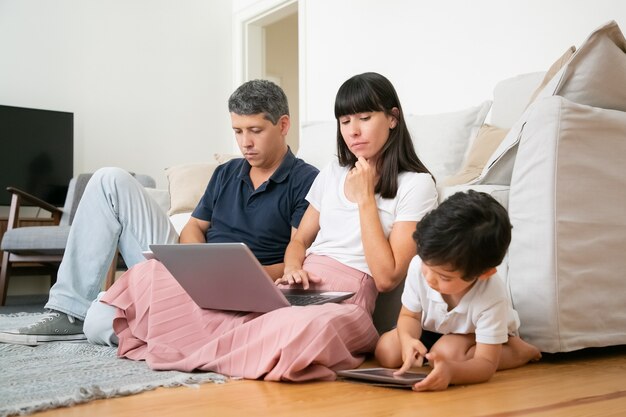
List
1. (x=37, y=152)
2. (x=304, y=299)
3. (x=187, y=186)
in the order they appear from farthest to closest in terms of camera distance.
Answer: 1. (x=37, y=152)
2. (x=187, y=186)
3. (x=304, y=299)

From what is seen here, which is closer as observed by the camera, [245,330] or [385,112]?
[245,330]

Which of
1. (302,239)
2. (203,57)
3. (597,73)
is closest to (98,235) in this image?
(302,239)

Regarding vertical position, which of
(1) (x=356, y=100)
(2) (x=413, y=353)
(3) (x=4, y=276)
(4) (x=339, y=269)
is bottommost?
(3) (x=4, y=276)

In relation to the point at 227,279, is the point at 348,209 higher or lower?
higher

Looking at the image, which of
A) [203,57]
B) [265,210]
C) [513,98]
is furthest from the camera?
[203,57]

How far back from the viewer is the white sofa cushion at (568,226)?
1.65 meters

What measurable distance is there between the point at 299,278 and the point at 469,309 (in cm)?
44

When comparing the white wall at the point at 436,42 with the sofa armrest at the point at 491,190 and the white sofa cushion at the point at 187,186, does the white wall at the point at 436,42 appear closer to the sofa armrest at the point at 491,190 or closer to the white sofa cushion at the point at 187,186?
the white sofa cushion at the point at 187,186

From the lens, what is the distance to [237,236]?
2059mm

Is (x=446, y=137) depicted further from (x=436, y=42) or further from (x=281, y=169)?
(x=436, y=42)

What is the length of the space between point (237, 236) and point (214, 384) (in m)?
0.72

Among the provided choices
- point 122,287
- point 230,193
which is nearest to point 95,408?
point 122,287

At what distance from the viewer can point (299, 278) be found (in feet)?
5.64

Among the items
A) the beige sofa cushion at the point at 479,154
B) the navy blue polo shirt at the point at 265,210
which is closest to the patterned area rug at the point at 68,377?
the navy blue polo shirt at the point at 265,210
